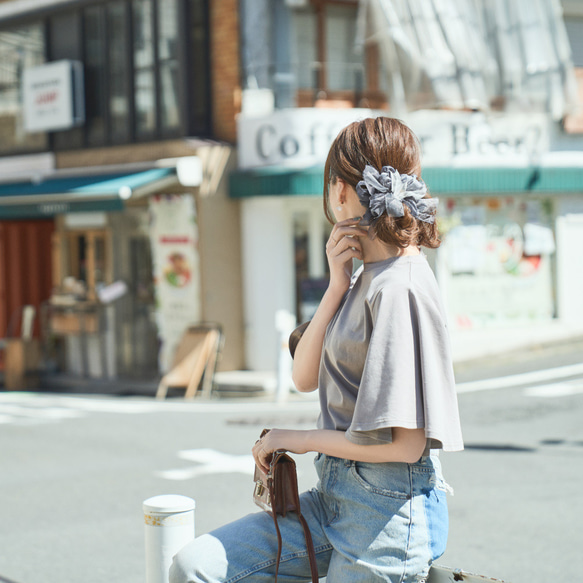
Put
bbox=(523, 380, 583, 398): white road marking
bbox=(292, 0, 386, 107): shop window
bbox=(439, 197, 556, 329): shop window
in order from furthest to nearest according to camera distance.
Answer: bbox=(439, 197, 556, 329): shop window → bbox=(292, 0, 386, 107): shop window → bbox=(523, 380, 583, 398): white road marking

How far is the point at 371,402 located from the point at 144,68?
13.4 metres

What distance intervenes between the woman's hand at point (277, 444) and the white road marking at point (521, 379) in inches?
370

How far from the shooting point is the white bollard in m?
3.10

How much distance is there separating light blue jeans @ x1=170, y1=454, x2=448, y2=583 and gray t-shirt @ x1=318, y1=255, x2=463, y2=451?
14cm

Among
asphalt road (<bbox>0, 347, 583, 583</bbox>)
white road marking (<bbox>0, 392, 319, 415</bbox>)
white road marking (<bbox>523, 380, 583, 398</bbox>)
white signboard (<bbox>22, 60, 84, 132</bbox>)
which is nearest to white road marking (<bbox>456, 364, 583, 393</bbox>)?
asphalt road (<bbox>0, 347, 583, 583</bbox>)

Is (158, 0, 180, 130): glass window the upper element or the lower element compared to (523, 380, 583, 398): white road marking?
upper

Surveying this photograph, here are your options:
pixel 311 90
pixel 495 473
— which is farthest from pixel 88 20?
pixel 495 473

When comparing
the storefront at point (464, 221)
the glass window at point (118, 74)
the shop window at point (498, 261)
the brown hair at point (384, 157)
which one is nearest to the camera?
the brown hair at point (384, 157)

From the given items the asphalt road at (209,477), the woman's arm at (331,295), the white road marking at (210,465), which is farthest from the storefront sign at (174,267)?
the woman's arm at (331,295)

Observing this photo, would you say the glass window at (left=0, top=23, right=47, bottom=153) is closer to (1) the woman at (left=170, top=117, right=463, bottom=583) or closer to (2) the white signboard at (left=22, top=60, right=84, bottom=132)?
(2) the white signboard at (left=22, top=60, right=84, bottom=132)

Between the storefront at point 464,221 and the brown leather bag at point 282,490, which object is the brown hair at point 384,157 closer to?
the brown leather bag at point 282,490

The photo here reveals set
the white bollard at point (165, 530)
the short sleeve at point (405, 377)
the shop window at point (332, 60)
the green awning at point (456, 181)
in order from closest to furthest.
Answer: the short sleeve at point (405, 377) < the white bollard at point (165, 530) < the green awning at point (456, 181) < the shop window at point (332, 60)

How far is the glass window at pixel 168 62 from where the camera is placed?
1438 centimetres

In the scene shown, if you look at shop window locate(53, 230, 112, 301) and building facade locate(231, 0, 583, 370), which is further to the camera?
shop window locate(53, 230, 112, 301)
